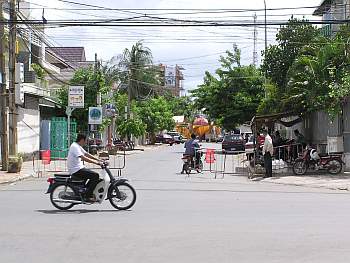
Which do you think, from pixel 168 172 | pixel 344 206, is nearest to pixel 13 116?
pixel 168 172

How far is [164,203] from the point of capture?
48.5 ft

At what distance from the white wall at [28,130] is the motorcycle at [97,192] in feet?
67.7

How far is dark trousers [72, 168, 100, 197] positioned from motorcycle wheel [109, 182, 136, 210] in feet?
1.47

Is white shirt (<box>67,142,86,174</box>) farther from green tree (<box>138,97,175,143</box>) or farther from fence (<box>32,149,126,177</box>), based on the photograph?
green tree (<box>138,97,175,143</box>)

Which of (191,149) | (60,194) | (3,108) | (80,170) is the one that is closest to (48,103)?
(3,108)

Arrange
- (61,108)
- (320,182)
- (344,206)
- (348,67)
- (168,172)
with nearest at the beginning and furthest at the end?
1. (344,206)
2. (320,182)
3. (348,67)
4. (168,172)
5. (61,108)

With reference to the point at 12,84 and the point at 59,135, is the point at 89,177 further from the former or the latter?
the point at 59,135

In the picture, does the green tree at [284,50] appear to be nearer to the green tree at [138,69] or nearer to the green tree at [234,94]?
the green tree at [234,94]

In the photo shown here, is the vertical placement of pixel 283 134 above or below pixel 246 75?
below

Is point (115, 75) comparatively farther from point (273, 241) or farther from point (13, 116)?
point (273, 241)

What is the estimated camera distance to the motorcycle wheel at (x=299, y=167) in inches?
987

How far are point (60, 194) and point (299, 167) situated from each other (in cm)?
1381

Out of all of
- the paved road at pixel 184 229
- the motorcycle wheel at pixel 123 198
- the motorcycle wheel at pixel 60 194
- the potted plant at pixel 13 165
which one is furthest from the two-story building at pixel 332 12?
the motorcycle wheel at pixel 60 194

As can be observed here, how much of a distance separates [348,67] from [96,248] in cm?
1832
